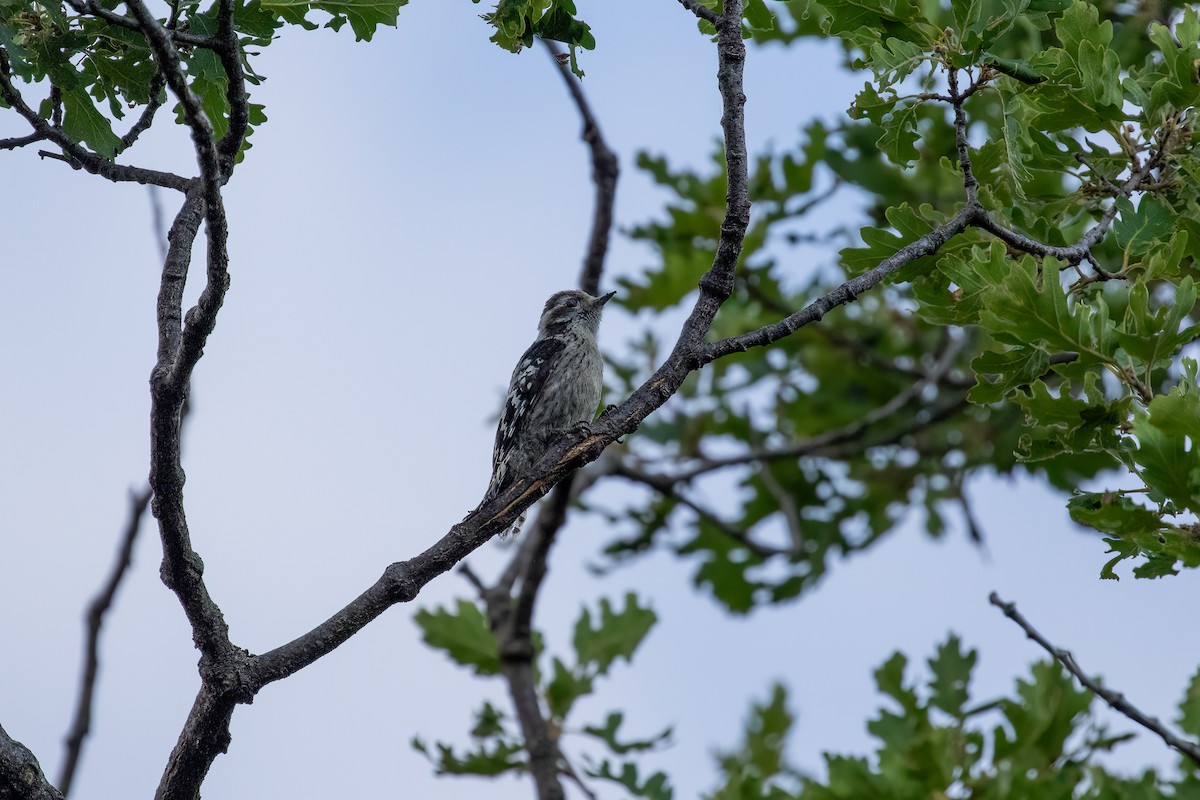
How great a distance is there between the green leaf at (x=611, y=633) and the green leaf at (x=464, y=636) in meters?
0.51

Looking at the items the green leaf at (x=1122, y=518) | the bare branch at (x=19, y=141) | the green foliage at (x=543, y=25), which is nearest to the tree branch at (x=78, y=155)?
the bare branch at (x=19, y=141)

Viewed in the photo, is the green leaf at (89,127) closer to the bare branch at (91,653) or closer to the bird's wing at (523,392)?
the bare branch at (91,653)

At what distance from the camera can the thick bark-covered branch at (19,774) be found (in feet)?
8.28

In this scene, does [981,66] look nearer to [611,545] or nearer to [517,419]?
[517,419]

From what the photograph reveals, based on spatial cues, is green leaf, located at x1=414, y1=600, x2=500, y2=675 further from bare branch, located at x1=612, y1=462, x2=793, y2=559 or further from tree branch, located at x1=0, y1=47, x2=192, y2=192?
tree branch, located at x1=0, y1=47, x2=192, y2=192

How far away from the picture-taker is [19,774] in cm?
253

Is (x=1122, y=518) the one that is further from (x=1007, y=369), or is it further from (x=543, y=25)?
(x=543, y=25)

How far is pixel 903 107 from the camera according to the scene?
3510 millimetres

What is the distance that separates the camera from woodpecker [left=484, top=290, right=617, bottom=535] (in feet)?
21.9

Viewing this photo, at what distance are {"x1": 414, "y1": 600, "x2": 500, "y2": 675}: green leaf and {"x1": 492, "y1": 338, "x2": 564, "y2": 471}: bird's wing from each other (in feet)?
2.99

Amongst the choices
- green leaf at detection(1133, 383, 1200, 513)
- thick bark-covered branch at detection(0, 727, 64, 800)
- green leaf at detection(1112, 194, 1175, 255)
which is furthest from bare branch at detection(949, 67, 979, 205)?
thick bark-covered branch at detection(0, 727, 64, 800)

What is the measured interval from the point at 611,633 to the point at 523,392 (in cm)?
151

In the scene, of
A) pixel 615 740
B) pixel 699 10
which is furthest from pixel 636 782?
pixel 699 10

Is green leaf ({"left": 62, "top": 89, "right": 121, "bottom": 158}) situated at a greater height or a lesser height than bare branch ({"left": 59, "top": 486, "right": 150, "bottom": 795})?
greater
